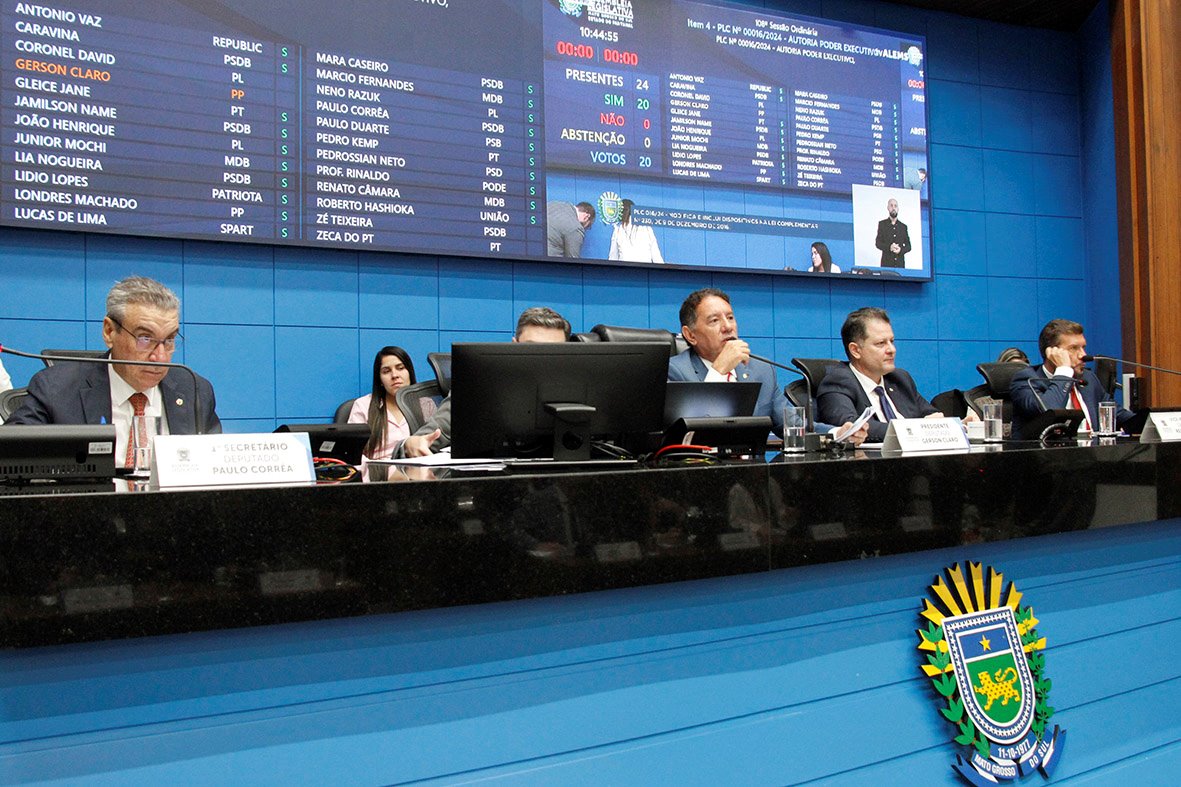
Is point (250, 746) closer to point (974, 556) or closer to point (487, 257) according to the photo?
point (974, 556)

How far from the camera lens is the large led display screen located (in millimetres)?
3230

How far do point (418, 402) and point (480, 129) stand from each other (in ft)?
4.54

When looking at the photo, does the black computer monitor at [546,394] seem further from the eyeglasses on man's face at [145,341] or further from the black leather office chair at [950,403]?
the black leather office chair at [950,403]

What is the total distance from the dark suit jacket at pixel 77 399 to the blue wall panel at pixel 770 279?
118 centimetres

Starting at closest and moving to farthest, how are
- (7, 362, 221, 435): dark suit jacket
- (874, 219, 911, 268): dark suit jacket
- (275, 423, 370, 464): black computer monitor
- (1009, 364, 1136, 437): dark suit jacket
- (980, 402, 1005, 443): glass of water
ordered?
1. (275, 423, 370, 464): black computer monitor
2. (7, 362, 221, 435): dark suit jacket
3. (980, 402, 1005, 443): glass of water
4. (1009, 364, 1136, 437): dark suit jacket
5. (874, 219, 911, 268): dark suit jacket

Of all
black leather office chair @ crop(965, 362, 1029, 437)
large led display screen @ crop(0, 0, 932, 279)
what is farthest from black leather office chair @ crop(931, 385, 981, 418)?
large led display screen @ crop(0, 0, 932, 279)

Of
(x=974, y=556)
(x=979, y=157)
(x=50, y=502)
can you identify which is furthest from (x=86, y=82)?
(x=979, y=157)

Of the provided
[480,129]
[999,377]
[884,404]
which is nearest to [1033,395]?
[999,377]

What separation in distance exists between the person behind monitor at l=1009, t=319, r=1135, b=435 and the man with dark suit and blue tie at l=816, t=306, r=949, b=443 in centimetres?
50

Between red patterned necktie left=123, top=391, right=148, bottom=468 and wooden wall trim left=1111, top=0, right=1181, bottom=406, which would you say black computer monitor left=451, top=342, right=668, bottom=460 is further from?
wooden wall trim left=1111, top=0, right=1181, bottom=406

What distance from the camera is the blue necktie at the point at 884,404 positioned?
3.08 m

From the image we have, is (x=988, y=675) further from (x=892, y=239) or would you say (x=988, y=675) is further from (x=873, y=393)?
(x=892, y=239)

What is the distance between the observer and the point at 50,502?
937 millimetres

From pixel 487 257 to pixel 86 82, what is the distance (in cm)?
156
